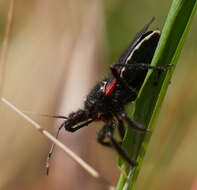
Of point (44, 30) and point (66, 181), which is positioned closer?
point (66, 181)

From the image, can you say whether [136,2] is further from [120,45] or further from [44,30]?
[44,30]

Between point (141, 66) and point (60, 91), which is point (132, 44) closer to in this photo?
point (141, 66)

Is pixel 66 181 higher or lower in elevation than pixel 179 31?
lower

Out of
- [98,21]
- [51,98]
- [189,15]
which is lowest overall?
[51,98]

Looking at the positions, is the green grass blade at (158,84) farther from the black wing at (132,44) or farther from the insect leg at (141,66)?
the black wing at (132,44)

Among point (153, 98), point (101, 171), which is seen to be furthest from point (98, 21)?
point (153, 98)

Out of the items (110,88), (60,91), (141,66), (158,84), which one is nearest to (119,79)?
(110,88)
